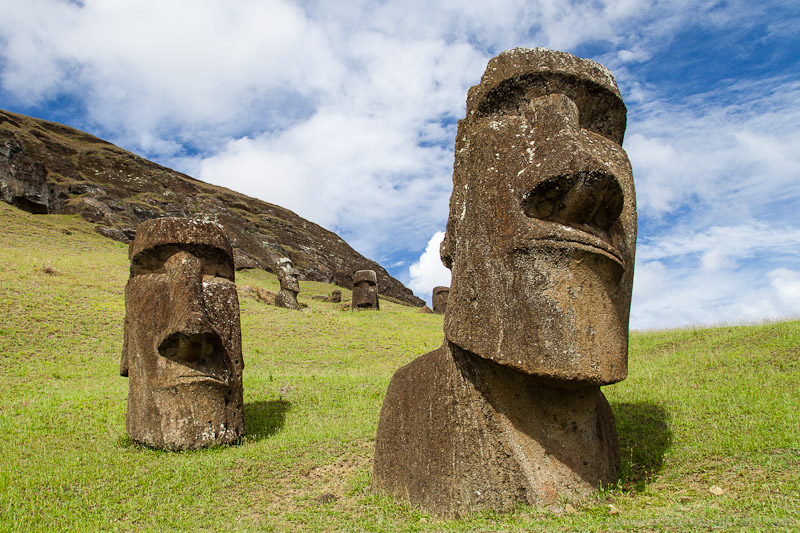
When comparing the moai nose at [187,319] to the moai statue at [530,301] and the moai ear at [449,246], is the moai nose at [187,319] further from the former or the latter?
the moai ear at [449,246]

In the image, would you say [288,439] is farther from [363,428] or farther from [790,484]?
[790,484]

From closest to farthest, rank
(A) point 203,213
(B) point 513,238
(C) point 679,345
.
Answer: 1. (B) point 513,238
2. (C) point 679,345
3. (A) point 203,213

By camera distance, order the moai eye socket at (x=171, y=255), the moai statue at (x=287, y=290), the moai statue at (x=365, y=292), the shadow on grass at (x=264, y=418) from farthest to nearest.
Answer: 1. the moai statue at (x=365, y=292)
2. the moai statue at (x=287, y=290)
3. the shadow on grass at (x=264, y=418)
4. the moai eye socket at (x=171, y=255)

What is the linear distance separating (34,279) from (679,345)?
2207 centimetres

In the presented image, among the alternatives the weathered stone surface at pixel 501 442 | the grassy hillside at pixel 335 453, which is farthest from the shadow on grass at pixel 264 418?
the weathered stone surface at pixel 501 442

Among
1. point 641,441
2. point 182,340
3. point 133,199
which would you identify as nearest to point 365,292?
point 182,340

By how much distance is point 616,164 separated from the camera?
17.1 ft

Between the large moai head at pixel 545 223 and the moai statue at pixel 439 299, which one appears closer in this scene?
the large moai head at pixel 545 223

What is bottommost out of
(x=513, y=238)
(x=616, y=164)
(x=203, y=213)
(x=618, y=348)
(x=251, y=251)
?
(x=618, y=348)

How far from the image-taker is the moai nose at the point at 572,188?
14.7 ft

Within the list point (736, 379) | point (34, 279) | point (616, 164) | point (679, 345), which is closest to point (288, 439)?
point (616, 164)

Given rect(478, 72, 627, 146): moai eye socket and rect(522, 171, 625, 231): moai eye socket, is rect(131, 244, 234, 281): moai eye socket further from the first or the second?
rect(522, 171, 625, 231): moai eye socket

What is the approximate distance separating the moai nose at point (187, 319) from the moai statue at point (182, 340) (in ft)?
0.04

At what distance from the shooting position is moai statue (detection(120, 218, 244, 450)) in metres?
8.05
